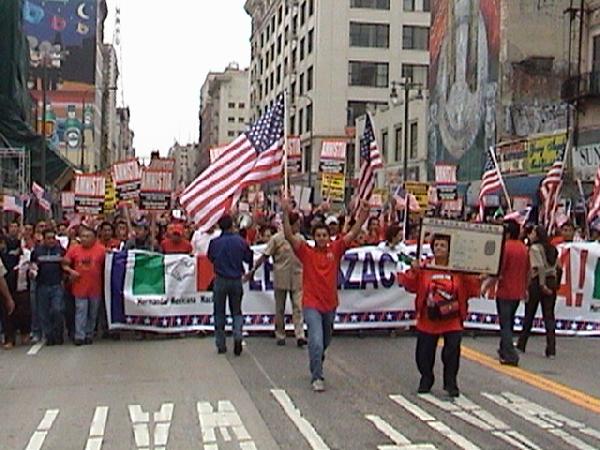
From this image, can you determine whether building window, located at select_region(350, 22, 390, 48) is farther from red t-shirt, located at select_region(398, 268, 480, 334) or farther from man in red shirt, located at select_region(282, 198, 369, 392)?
red t-shirt, located at select_region(398, 268, 480, 334)

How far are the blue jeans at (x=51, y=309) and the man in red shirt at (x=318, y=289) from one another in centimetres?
447

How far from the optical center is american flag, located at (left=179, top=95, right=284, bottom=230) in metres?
15.1

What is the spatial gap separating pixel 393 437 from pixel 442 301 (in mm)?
2025

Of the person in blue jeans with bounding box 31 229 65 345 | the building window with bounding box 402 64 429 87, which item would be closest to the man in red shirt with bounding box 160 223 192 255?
the person in blue jeans with bounding box 31 229 65 345

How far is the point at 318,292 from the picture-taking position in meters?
10.3

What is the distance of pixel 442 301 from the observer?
9.72 meters

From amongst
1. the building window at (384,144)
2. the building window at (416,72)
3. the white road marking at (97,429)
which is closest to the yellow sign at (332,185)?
the white road marking at (97,429)

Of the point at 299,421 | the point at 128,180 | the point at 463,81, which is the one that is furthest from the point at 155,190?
the point at 463,81

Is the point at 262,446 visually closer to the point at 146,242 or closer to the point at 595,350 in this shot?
the point at 595,350

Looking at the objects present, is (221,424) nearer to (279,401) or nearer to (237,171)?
(279,401)

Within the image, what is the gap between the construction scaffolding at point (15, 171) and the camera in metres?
33.7

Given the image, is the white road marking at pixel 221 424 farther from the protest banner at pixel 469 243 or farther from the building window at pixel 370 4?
the building window at pixel 370 4

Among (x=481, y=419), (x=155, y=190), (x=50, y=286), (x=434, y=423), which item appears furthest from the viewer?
(x=155, y=190)

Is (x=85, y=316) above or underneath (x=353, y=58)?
underneath
